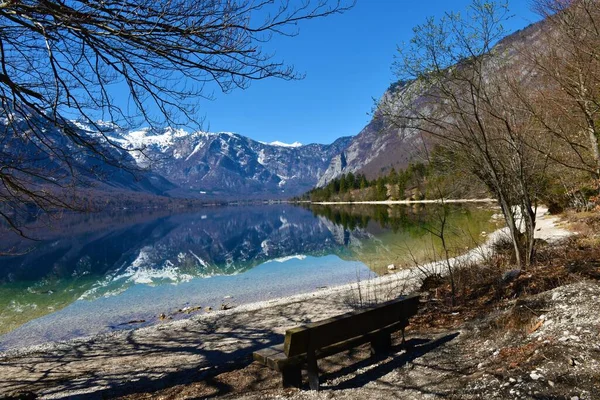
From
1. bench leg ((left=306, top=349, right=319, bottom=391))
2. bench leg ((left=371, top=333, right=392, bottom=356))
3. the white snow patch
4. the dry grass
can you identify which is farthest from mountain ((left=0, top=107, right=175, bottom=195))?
the white snow patch

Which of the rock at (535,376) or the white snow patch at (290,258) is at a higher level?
the rock at (535,376)

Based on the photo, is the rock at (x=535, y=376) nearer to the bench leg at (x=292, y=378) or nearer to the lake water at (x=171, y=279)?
the bench leg at (x=292, y=378)

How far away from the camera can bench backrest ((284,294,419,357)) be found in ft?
16.0

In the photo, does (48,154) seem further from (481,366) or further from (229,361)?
(481,366)

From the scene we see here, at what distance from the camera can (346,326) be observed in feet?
17.4

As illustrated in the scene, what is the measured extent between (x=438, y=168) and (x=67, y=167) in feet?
32.6

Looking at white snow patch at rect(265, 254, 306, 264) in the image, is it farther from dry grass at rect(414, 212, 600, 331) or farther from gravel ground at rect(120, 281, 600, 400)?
gravel ground at rect(120, 281, 600, 400)

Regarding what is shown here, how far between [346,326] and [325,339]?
1.28 ft

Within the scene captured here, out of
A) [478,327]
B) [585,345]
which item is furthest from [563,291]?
[585,345]

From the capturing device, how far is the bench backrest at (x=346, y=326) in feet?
16.0

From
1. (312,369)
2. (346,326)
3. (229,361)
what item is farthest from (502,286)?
(229,361)

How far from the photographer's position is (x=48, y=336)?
1398cm

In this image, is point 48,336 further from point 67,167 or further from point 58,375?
point 67,167

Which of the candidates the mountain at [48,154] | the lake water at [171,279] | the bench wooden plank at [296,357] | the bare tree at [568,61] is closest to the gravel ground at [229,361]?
the bench wooden plank at [296,357]
